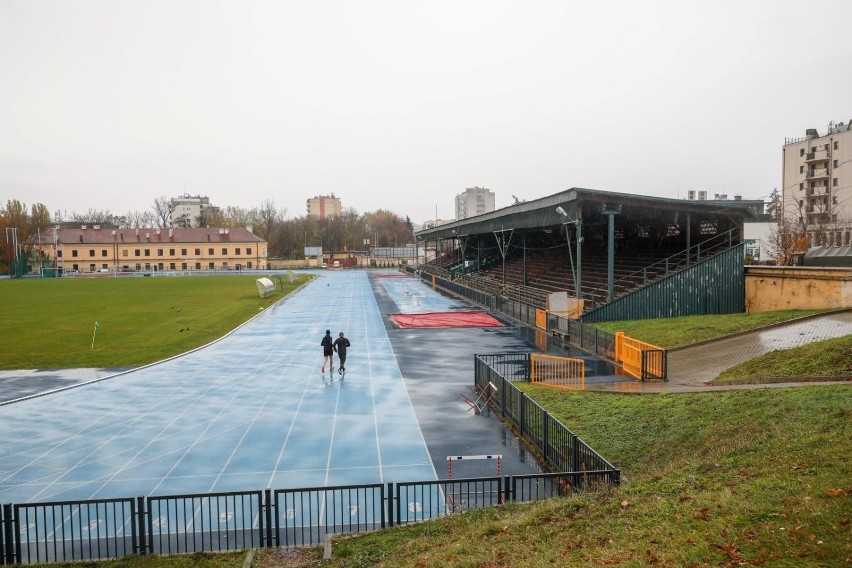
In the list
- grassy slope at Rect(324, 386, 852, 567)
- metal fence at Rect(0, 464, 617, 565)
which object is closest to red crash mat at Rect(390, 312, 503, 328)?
grassy slope at Rect(324, 386, 852, 567)

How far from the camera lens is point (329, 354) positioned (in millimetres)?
23578

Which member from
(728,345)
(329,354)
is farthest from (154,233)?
(728,345)

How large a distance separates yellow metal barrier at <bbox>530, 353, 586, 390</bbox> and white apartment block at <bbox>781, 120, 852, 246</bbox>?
55.7 metres

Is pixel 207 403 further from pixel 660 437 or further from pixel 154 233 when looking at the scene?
pixel 154 233

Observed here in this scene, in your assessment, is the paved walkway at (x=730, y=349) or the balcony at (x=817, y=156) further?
the balcony at (x=817, y=156)

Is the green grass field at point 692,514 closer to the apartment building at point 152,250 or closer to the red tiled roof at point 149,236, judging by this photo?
the apartment building at point 152,250

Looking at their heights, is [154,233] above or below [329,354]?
above

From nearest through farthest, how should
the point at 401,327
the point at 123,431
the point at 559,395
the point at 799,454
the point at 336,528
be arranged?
the point at 799,454
the point at 336,528
the point at 123,431
the point at 559,395
the point at 401,327

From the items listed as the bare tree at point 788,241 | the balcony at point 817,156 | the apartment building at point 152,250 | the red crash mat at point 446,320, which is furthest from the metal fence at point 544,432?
the apartment building at point 152,250

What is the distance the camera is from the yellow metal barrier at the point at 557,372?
20128mm

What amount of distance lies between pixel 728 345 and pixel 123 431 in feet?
67.2

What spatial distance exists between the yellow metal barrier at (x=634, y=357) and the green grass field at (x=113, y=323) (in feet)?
63.6

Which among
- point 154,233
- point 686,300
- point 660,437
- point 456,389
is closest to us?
point 660,437

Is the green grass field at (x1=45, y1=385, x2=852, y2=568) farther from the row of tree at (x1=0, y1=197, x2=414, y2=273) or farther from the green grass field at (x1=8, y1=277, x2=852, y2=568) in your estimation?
the row of tree at (x1=0, y1=197, x2=414, y2=273)
